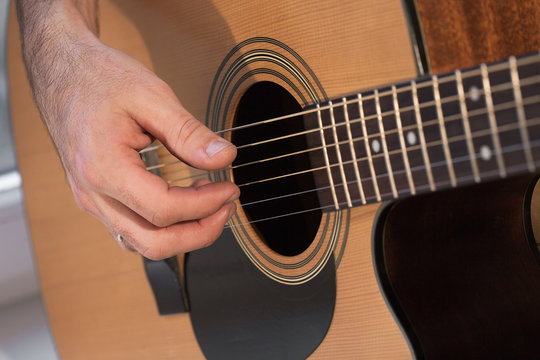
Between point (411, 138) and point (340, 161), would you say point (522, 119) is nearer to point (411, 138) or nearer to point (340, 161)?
point (411, 138)

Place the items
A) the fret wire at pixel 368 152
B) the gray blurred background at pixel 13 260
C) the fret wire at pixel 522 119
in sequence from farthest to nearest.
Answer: the gray blurred background at pixel 13 260, the fret wire at pixel 368 152, the fret wire at pixel 522 119

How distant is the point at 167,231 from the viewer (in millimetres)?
712

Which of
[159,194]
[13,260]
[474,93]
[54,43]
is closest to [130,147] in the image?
[159,194]

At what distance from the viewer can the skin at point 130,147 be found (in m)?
0.65

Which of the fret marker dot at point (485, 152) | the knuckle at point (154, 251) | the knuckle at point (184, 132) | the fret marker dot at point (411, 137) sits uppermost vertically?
the knuckle at point (184, 132)

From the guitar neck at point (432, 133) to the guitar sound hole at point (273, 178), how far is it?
0.30 ft

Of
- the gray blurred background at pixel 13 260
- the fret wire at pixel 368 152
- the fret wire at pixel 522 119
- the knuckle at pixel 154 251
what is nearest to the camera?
the fret wire at pixel 522 119

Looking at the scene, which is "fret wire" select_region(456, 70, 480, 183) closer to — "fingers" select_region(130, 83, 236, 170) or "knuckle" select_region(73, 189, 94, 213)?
"fingers" select_region(130, 83, 236, 170)

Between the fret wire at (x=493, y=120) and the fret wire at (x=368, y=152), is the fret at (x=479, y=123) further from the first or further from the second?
the fret wire at (x=368, y=152)

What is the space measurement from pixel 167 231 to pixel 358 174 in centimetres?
26

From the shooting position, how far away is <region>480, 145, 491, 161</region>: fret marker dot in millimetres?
533

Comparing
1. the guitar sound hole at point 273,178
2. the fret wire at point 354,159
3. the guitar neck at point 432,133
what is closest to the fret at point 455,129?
the guitar neck at point 432,133

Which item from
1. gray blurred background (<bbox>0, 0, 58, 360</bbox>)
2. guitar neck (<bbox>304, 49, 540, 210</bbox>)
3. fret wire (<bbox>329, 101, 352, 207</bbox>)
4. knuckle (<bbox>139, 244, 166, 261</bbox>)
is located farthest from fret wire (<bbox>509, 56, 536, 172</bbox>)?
gray blurred background (<bbox>0, 0, 58, 360</bbox>)

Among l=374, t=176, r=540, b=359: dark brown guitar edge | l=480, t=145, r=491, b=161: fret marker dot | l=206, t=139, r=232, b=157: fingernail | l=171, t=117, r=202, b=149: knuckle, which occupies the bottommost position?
l=374, t=176, r=540, b=359: dark brown guitar edge
